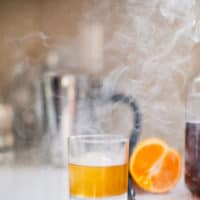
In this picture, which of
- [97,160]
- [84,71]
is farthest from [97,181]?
[84,71]

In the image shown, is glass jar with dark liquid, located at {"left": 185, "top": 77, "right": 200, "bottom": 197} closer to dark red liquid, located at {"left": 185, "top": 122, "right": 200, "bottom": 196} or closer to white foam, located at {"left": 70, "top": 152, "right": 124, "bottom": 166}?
dark red liquid, located at {"left": 185, "top": 122, "right": 200, "bottom": 196}

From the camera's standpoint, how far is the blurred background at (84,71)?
731mm

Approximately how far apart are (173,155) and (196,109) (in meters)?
0.11

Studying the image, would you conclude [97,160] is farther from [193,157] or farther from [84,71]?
[84,71]

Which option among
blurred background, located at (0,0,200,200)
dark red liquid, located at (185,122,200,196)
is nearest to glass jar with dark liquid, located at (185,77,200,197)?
dark red liquid, located at (185,122,200,196)

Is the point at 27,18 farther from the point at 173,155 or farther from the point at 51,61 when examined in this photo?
the point at 173,155

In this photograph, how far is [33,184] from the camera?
25.7 inches

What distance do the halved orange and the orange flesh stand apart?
0.08 metres

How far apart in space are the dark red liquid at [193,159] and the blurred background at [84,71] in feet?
0.34

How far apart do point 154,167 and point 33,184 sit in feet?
0.68

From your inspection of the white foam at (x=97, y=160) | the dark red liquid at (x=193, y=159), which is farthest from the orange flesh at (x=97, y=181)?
the dark red liquid at (x=193, y=159)

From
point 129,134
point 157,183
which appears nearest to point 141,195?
point 157,183

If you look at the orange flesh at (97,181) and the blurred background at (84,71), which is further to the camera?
the blurred background at (84,71)

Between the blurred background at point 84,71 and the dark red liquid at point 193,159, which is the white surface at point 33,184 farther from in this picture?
the dark red liquid at point 193,159
